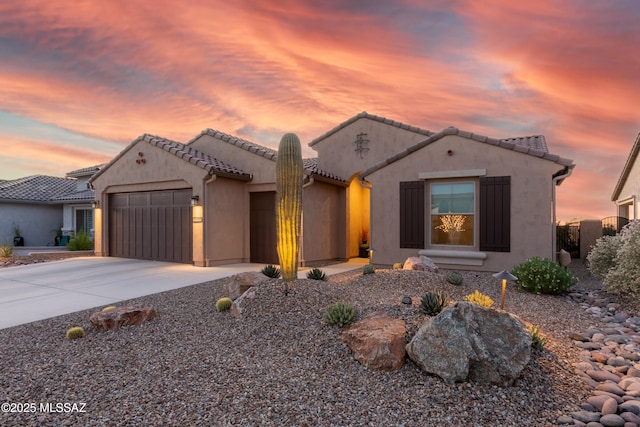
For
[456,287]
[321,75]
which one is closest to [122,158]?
[321,75]

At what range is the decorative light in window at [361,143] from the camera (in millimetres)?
13766

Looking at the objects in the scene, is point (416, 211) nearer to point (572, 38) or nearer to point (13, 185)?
point (572, 38)

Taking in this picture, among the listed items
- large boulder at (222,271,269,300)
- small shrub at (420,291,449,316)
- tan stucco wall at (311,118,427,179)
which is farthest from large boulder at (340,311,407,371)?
tan stucco wall at (311,118,427,179)

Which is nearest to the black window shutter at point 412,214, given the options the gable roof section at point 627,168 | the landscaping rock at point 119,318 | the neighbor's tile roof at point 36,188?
the landscaping rock at point 119,318

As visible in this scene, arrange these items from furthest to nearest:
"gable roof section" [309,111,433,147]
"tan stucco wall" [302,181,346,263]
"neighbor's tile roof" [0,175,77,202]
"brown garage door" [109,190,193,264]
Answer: "neighbor's tile roof" [0,175,77,202] → "gable roof section" [309,111,433,147] → "brown garage door" [109,190,193,264] → "tan stucco wall" [302,181,346,263]

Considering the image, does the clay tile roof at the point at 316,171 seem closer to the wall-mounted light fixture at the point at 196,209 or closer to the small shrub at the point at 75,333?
the wall-mounted light fixture at the point at 196,209

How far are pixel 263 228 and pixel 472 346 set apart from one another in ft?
32.8

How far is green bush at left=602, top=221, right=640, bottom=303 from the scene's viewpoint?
21.8 feet

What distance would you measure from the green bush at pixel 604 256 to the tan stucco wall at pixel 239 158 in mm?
9663

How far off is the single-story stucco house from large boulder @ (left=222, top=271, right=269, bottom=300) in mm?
5306

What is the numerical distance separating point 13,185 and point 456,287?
2647cm

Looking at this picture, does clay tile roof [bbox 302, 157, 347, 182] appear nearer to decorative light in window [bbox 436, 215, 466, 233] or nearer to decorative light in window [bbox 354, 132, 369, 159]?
decorative light in window [bbox 354, 132, 369, 159]

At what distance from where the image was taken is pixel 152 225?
13453 millimetres

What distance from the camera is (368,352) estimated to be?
3.82 m
